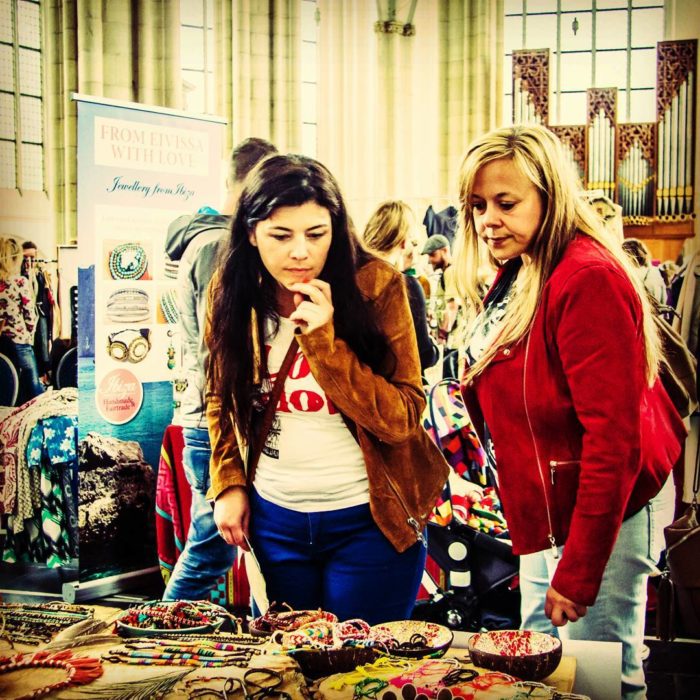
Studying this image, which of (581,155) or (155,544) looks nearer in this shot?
(581,155)

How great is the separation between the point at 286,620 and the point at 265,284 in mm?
792

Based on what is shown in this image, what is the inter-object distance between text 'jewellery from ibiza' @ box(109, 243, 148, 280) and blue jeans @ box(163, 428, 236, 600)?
483 mm

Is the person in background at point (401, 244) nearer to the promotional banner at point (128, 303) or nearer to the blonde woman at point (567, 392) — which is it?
the blonde woman at point (567, 392)

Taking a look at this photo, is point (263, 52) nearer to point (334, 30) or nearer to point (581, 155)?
point (334, 30)

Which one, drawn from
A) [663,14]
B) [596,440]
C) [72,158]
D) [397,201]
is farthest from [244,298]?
[663,14]

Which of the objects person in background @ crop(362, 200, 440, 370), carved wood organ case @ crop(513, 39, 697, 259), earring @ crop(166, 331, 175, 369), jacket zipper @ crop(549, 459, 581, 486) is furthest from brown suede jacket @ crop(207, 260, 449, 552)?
carved wood organ case @ crop(513, 39, 697, 259)

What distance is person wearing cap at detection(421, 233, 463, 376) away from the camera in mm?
2195

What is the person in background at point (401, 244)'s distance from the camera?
2.16 m

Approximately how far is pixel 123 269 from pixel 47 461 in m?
0.62

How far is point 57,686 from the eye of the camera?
191 centimetres

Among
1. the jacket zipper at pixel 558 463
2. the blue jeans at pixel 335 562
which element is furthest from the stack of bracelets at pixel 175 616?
the jacket zipper at pixel 558 463

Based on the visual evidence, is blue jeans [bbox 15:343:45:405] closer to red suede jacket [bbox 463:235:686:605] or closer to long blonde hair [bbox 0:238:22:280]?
long blonde hair [bbox 0:238:22:280]

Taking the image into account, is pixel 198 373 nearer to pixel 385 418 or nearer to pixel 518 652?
pixel 385 418

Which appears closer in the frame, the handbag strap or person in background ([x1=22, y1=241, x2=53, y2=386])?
the handbag strap
